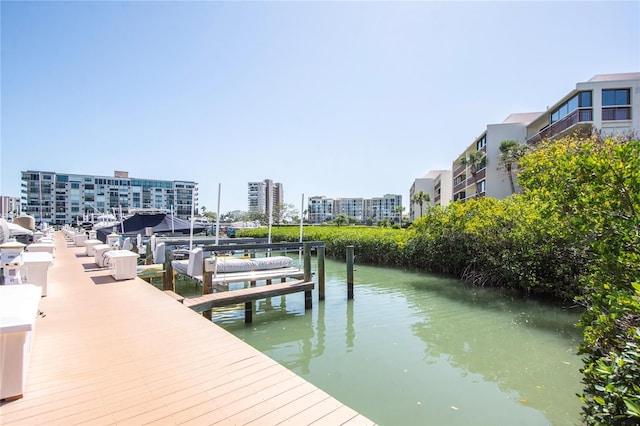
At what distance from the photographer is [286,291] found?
28.4 feet

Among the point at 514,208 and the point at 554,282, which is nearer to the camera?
the point at 554,282

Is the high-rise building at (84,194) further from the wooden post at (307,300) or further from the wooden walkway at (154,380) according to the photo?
the wooden walkway at (154,380)

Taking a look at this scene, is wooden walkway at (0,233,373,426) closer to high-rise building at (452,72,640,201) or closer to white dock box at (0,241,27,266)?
white dock box at (0,241,27,266)

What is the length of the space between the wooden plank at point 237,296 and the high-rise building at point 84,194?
84202 mm

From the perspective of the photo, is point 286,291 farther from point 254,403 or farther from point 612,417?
point 612,417

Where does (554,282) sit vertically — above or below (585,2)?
below

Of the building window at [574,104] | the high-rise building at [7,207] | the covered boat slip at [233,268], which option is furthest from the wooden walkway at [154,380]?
the building window at [574,104]

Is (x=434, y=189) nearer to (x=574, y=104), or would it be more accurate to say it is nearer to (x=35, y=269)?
(x=574, y=104)

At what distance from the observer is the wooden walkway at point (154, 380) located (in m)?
2.67

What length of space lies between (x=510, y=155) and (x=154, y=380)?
36944 millimetres

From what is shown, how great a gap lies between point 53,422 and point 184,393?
936mm

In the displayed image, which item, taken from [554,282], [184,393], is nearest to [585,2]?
[554,282]

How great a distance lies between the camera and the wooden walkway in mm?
Answer: 2674

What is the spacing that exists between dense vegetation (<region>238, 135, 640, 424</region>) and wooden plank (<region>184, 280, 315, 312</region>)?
5816 mm
